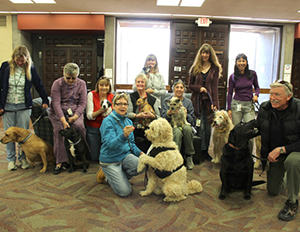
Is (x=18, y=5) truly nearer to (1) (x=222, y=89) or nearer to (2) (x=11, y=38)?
(2) (x=11, y=38)

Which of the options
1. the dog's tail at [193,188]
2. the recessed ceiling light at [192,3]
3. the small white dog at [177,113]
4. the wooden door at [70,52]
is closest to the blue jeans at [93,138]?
the small white dog at [177,113]

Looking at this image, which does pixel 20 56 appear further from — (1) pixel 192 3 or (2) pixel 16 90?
(1) pixel 192 3

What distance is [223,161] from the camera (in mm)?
2549

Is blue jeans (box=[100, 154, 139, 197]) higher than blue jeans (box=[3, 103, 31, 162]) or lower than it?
lower

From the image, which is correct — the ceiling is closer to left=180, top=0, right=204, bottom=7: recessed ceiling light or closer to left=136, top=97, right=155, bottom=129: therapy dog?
left=180, top=0, right=204, bottom=7: recessed ceiling light

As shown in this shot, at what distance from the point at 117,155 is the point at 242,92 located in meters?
2.25

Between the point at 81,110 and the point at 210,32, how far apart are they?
582 centimetres

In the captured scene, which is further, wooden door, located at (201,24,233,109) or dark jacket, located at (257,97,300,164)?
wooden door, located at (201,24,233,109)

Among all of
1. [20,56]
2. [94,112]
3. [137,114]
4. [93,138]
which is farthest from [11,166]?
[137,114]

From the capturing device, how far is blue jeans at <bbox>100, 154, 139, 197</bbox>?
8.45ft

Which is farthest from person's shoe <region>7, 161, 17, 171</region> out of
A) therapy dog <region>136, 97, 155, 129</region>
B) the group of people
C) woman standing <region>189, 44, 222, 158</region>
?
woman standing <region>189, 44, 222, 158</region>

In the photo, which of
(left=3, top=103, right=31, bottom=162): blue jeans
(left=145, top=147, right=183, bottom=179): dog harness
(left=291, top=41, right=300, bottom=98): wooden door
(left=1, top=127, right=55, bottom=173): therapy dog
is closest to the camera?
(left=145, top=147, right=183, bottom=179): dog harness

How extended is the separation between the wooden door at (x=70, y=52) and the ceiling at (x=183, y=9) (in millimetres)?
1020

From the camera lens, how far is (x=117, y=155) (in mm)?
2676
